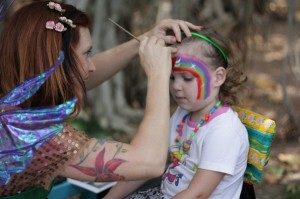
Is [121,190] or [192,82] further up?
[192,82]

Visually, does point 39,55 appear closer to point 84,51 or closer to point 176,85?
point 84,51

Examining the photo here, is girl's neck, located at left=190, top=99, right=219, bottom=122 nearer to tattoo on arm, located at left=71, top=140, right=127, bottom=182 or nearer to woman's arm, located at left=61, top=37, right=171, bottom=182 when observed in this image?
woman's arm, located at left=61, top=37, right=171, bottom=182

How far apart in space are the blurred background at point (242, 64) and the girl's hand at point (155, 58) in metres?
1.96

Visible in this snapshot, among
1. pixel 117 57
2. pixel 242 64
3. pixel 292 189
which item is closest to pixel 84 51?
pixel 117 57

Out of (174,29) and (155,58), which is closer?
(155,58)

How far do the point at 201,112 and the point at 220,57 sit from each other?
24 cm

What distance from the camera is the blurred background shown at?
12.7ft

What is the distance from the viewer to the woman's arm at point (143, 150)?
5.59 feet

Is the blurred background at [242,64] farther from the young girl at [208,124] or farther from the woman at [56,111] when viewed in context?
the woman at [56,111]

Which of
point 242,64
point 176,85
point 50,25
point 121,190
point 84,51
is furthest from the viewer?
point 242,64

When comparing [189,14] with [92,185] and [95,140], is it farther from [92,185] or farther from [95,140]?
[95,140]

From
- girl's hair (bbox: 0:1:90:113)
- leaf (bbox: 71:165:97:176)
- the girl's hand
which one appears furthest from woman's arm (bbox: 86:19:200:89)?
leaf (bbox: 71:165:97:176)

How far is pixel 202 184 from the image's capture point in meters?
1.94

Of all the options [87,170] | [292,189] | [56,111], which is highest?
[56,111]
